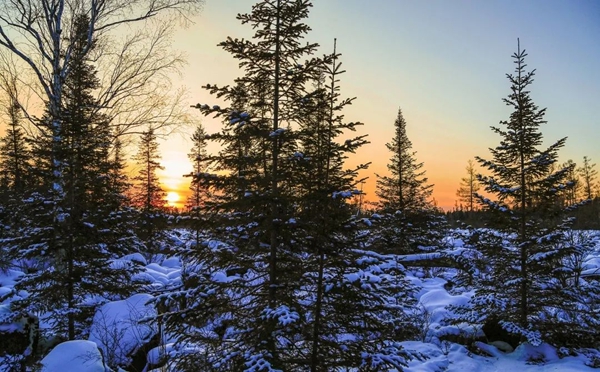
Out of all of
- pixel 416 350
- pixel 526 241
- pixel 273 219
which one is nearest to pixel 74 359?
pixel 273 219

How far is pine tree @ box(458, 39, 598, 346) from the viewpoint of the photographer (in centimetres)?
869

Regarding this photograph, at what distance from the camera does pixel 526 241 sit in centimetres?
892

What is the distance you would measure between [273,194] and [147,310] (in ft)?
19.8

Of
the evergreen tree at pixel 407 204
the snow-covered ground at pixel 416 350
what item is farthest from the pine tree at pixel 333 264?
the evergreen tree at pixel 407 204

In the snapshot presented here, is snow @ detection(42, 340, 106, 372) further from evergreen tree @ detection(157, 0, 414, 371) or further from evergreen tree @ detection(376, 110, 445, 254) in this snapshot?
evergreen tree @ detection(376, 110, 445, 254)

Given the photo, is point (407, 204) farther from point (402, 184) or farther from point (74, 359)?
point (74, 359)

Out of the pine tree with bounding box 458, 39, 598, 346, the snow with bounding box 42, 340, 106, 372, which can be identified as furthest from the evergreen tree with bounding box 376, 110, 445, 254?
the snow with bounding box 42, 340, 106, 372

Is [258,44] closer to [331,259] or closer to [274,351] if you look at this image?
[331,259]

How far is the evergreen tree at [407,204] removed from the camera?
2098cm

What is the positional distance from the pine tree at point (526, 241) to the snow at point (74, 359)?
27.9 ft

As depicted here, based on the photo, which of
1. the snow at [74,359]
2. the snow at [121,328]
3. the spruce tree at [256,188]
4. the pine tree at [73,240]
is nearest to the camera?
the spruce tree at [256,188]

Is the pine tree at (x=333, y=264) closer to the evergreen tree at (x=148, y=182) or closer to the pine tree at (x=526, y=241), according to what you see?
the pine tree at (x=526, y=241)

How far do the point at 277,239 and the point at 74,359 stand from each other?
4.40 meters

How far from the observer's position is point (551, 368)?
776cm
